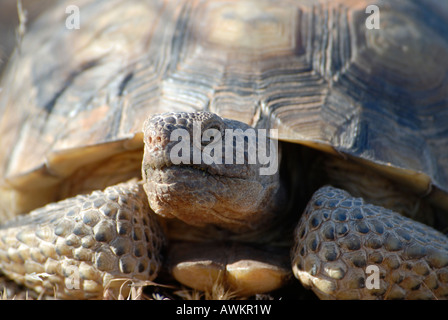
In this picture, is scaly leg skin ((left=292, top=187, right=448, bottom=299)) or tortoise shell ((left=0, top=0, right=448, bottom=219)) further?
tortoise shell ((left=0, top=0, right=448, bottom=219))

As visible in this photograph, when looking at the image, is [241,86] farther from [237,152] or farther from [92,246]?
[92,246]

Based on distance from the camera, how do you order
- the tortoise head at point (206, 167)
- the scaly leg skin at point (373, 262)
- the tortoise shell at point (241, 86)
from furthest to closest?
the tortoise shell at point (241, 86) → the scaly leg skin at point (373, 262) → the tortoise head at point (206, 167)

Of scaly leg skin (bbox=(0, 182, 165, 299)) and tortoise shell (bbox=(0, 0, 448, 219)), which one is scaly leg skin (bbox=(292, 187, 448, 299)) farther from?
scaly leg skin (bbox=(0, 182, 165, 299))

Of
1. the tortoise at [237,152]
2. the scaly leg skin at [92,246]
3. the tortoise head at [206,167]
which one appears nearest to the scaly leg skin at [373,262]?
the tortoise at [237,152]

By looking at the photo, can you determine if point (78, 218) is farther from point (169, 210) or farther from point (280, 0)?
point (280, 0)

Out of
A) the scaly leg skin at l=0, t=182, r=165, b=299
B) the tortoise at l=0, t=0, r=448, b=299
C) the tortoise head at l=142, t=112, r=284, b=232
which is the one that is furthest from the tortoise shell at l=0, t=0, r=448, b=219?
the scaly leg skin at l=0, t=182, r=165, b=299

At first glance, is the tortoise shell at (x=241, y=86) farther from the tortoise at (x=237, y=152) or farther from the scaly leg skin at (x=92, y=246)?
the scaly leg skin at (x=92, y=246)

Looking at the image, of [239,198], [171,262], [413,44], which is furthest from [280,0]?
[171,262]

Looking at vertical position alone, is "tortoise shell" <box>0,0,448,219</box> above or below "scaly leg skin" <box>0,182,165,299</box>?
above
